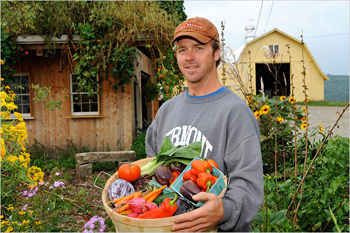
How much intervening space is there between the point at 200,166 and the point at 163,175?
221 millimetres

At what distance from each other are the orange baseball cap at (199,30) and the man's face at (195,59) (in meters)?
0.04

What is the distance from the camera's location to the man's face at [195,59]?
65.1 inches

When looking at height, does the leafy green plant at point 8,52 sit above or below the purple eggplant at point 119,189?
above

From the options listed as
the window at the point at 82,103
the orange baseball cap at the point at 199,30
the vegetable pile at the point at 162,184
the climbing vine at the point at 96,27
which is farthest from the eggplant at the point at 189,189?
the window at the point at 82,103

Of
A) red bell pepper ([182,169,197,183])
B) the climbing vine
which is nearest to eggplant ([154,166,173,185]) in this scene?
red bell pepper ([182,169,197,183])

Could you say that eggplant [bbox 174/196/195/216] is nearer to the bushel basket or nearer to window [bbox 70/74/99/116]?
the bushel basket

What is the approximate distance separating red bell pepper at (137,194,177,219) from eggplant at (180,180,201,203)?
0.06 meters

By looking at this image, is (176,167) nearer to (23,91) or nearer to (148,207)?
(148,207)

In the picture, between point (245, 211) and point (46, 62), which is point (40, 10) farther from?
point (245, 211)

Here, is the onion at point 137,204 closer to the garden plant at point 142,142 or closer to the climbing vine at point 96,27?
the garden plant at point 142,142

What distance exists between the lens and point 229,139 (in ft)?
4.93

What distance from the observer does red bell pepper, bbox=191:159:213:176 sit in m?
1.33

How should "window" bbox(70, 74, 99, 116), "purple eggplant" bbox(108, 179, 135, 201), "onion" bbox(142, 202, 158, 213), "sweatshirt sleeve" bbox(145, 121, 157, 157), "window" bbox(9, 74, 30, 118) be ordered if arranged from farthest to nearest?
"window" bbox(9, 74, 30, 118), "window" bbox(70, 74, 99, 116), "sweatshirt sleeve" bbox(145, 121, 157, 157), "purple eggplant" bbox(108, 179, 135, 201), "onion" bbox(142, 202, 158, 213)

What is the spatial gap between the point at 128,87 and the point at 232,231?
6.34 meters
